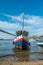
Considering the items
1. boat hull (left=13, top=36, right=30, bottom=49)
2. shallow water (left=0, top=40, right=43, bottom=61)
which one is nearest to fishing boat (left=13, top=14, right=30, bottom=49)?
boat hull (left=13, top=36, right=30, bottom=49)

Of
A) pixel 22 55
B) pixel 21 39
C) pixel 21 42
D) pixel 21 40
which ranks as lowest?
pixel 22 55

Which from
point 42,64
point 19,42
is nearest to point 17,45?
point 19,42

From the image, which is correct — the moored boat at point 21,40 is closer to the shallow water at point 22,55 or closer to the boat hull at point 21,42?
the boat hull at point 21,42

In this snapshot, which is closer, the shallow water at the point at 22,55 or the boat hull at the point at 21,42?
the shallow water at the point at 22,55

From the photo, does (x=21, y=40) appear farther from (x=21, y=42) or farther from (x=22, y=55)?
(x=22, y=55)

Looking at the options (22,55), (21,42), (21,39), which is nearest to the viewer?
(22,55)

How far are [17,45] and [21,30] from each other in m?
4.46

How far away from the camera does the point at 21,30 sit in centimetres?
4891

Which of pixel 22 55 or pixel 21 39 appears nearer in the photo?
pixel 22 55

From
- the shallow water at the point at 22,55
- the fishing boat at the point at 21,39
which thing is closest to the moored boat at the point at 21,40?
the fishing boat at the point at 21,39

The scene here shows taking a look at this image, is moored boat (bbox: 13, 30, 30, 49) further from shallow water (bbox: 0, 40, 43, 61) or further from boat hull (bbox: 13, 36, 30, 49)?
shallow water (bbox: 0, 40, 43, 61)

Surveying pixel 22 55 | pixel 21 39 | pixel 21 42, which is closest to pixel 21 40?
pixel 21 39

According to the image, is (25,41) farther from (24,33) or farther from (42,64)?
(42,64)

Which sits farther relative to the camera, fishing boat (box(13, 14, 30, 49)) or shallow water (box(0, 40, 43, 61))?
fishing boat (box(13, 14, 30, 49))
